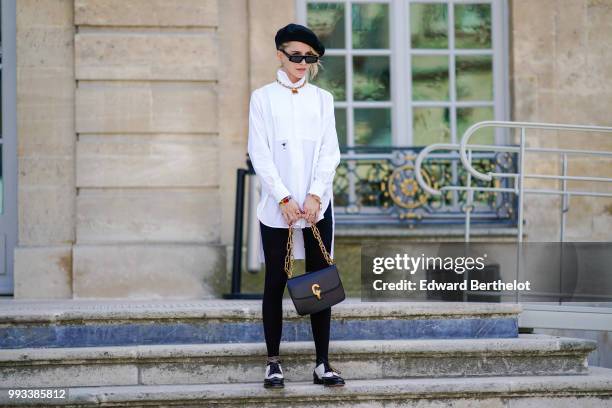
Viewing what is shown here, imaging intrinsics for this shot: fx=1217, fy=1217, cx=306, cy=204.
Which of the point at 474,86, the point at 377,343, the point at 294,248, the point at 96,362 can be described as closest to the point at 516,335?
the point at 377,343

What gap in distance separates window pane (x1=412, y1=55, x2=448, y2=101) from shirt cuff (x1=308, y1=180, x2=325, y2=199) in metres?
4.17

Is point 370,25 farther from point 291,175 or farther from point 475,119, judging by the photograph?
point 291,175

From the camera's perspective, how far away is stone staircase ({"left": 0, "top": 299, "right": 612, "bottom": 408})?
6074mm

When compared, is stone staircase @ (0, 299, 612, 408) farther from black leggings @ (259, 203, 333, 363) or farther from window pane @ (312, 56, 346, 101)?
window pane @ (312, 56, 346, 101)

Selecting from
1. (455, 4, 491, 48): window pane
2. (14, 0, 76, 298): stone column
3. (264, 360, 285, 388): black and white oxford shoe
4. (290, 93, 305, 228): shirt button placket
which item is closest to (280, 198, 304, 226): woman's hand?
(290, 93, 305, 228): shirt button placket

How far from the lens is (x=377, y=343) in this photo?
21.1 ft

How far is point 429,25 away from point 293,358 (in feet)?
14.7

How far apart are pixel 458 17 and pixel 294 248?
4.61 metres

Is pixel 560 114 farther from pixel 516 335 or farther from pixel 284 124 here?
pixel 284 124

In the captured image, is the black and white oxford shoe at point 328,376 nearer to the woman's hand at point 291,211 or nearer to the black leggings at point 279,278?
the black leggings at point 279,278

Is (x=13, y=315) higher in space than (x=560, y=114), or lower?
lower

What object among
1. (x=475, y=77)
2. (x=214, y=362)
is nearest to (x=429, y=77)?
(x=475, y=77)

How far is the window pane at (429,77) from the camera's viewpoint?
9969mm

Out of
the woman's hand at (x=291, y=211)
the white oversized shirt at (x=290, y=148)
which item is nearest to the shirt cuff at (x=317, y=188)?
the white oversized shirt at (x=290, y=148)
